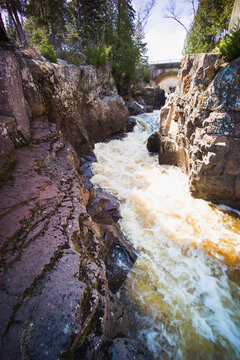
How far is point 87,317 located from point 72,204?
4.28 feet

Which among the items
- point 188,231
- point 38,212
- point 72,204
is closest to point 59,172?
point 72,204

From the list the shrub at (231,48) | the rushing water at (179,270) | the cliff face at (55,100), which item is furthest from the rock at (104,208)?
the shrub at (231,48)

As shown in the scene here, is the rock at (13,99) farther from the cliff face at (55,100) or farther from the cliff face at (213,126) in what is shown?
the cliff face at (213,126)

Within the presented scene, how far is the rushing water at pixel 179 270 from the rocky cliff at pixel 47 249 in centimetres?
41

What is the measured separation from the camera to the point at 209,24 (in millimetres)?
8883

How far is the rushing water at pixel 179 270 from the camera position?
2027mm

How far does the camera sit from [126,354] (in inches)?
53.5

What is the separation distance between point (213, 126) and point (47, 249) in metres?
4.14

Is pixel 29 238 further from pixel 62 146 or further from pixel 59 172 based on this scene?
pixel 62 146

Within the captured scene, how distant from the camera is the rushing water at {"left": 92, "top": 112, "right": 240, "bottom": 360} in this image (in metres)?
2.03

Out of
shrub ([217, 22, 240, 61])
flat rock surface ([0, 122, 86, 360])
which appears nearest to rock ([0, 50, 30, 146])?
flat rock surface ([0, 122, 86, 360])

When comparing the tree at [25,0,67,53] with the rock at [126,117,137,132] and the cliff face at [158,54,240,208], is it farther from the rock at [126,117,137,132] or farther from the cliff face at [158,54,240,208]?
the cliff face at [158,54,240,208]

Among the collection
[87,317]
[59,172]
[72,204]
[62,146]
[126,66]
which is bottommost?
[87,317]

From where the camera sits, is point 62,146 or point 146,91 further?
point 146,91
